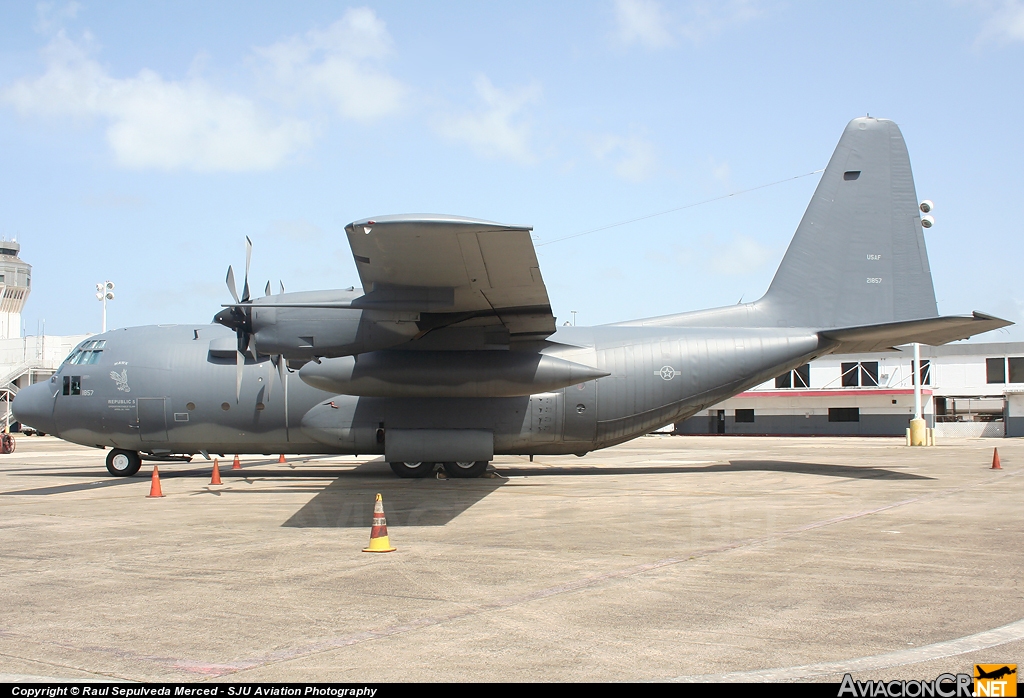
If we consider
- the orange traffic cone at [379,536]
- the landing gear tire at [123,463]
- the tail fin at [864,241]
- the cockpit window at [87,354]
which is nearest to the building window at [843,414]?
the tail fin at [864,241]

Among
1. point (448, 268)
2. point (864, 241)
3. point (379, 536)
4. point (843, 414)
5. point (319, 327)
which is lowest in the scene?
point (379, 536)

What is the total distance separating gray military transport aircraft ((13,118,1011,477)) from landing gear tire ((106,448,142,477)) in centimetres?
5

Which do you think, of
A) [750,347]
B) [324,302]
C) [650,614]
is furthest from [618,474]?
[650,614]

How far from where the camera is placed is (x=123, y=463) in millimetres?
19656

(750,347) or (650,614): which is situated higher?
(750,347)

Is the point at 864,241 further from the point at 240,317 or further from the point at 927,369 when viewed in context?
the point at 927,369

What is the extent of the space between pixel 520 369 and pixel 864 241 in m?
8.66

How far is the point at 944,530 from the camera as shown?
10844 millimetres

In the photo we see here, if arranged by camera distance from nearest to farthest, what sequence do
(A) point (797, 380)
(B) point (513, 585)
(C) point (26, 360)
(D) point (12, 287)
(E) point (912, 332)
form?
1. (B) point (513, 585)
2. (E) point (912, 332)
3. (A) point (797, 380)
4. (C) point (26, 360)
5. (D) point (12, 287)

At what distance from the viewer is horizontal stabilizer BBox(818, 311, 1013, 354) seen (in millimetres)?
15352

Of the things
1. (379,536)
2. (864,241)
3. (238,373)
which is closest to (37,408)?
(238,373)

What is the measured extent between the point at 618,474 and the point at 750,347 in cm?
480

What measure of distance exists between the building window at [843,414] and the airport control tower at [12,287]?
83.5 metres

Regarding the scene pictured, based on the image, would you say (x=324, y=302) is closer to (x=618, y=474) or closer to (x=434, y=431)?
(x=434, y=431)
